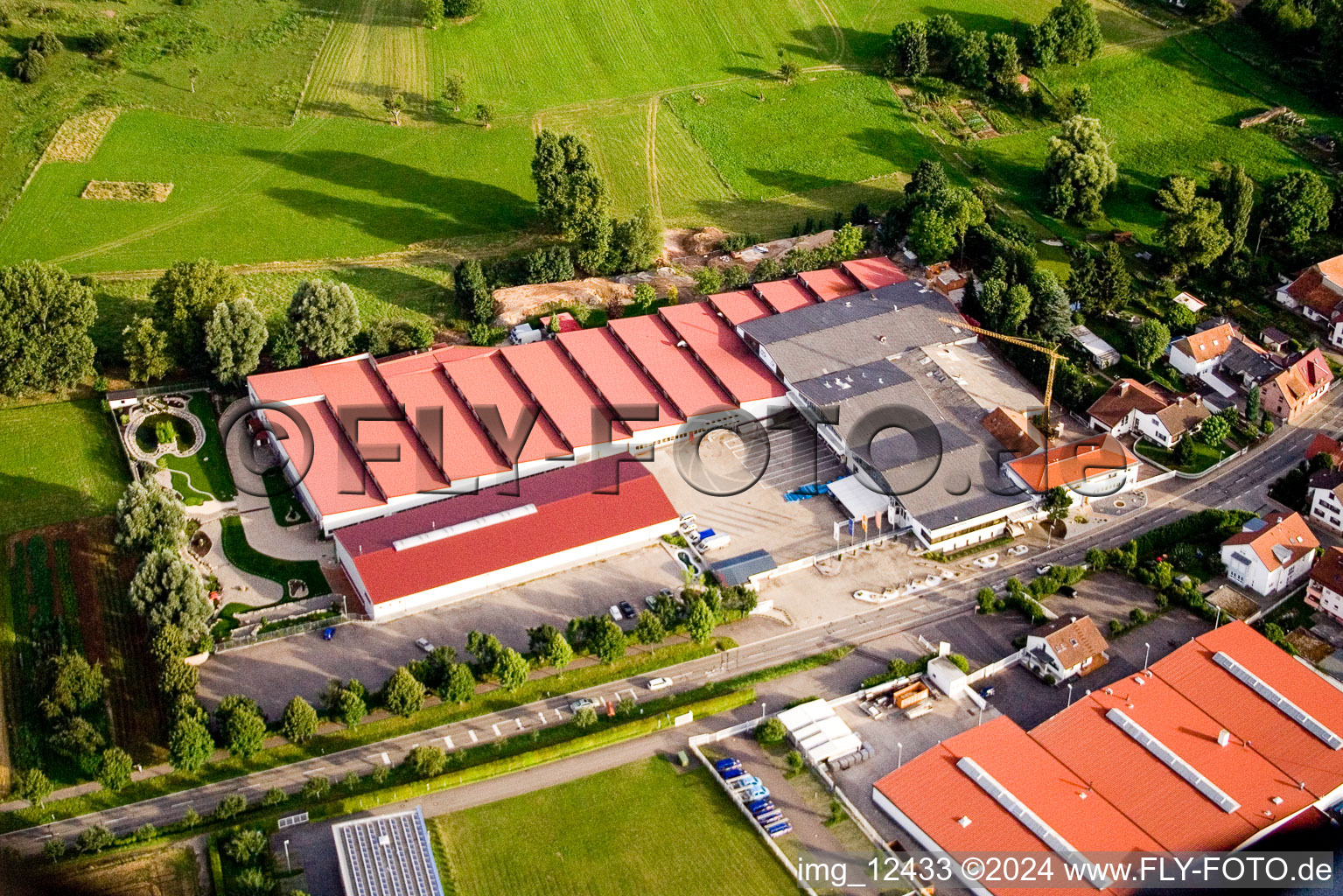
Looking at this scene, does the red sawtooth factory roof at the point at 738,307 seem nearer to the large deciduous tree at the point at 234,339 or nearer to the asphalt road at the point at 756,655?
the asphalt road at the point at 756,655

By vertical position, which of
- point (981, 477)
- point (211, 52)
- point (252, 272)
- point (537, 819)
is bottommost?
point (537, 819)

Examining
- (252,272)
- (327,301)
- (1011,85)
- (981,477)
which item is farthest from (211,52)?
(981,477)

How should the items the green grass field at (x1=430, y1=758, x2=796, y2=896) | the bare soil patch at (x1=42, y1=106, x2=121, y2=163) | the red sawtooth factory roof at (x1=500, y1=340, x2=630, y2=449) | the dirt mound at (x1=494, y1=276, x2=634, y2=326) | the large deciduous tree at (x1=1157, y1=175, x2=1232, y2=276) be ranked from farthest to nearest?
the bare soil patch at (x1=42, y1=106, x2=121, y2=163) → the large deciduous tree at (x1=1157, y1=175, x2=1232, y2=276) → the dirt mound at (x1=494, y1=276, x2=634, y2=326) → the red sawtooth factory roof at (x1=500, y1=340, x2=630, y2=449) → the green grass field at (x1=430, y1=758, x2=796, y2=896)

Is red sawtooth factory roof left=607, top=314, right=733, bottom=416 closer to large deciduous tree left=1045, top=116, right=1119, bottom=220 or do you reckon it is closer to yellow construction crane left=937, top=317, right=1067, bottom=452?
yellow construction crane left=937, top=317, right=1067, bottom=452

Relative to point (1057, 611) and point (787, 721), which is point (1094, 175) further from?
point (787, 721)

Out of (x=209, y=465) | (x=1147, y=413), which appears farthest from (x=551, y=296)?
(x=1147, y=413)

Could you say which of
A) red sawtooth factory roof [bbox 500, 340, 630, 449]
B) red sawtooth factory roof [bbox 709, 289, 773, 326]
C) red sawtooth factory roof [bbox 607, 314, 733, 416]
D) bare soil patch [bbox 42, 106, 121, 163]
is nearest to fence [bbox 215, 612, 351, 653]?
red sawtooth factory roof [bbox 500, 340, 630, 449]
